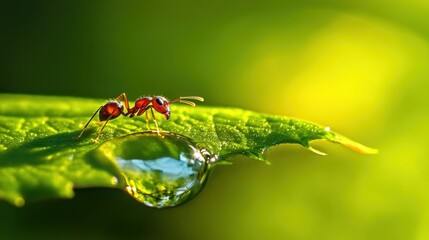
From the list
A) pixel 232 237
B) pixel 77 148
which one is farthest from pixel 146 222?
pixel 77 148

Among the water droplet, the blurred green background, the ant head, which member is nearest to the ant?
the ant head

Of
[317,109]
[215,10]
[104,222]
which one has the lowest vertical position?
[104,222]

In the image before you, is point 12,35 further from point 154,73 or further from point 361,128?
point 361,128

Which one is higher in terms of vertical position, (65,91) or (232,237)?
(65,91)

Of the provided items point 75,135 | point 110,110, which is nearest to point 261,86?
point 110,110

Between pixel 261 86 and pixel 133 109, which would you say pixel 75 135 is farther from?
pixel 261 86

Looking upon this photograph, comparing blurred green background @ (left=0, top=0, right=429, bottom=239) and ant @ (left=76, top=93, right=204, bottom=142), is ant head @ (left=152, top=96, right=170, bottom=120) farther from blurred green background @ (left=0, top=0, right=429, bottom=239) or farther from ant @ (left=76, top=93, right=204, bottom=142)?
blurred green background @ (left=0, top=0, right=429, bottom=239)
